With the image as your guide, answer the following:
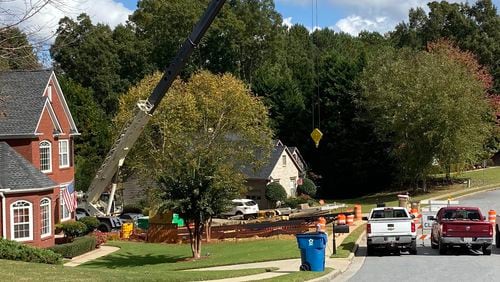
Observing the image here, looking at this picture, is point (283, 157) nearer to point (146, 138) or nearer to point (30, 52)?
point (146, 138)

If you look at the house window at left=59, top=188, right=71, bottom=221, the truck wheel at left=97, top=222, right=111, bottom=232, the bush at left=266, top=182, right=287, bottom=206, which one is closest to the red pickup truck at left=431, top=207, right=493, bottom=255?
the house window at left=59, top=188, right=71, bottom=221

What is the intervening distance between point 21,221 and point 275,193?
97.8ft

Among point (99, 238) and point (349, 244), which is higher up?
point (99, 238)

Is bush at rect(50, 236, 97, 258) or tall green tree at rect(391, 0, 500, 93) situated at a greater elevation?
tall green tree at rect(391, 0, 500, 93)

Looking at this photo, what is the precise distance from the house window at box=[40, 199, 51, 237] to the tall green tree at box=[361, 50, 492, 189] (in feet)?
105

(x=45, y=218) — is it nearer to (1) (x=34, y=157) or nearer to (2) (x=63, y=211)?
(1) (x=34, y=157)

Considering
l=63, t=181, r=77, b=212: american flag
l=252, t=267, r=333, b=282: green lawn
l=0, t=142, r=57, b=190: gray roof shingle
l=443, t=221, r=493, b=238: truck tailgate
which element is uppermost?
l=0, t=142, r=57, b=190: gray roof shingle

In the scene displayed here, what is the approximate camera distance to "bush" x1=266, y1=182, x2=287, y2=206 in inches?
2329

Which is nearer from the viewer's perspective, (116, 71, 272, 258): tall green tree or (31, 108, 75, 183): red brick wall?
(31, 108, 75, 183): red brick wall

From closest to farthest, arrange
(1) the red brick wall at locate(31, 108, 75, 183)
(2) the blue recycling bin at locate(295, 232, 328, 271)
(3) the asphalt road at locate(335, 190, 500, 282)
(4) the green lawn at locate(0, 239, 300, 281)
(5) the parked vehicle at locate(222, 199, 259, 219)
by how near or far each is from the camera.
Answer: (4) the green lawn at locate(0, 239, 300, 281) → (3) the asphalt road at locate(335, 190, 500, 282) → (2) the blue recycling bin at locate(295, 232, 328, 271) → (1) the red brick wall at locate(31, 108, 75, 183) → (5) the parked vehicle at locate(222, 199, 259, 219)

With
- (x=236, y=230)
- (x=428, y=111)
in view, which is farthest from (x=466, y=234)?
(x=428, y=111)

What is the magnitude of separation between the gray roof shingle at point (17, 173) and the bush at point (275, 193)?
2792cm

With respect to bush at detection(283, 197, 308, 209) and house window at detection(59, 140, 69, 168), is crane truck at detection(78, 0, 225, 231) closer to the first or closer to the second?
house window at detection(59, 140, 69, 168)

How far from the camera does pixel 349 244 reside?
28.8 m
